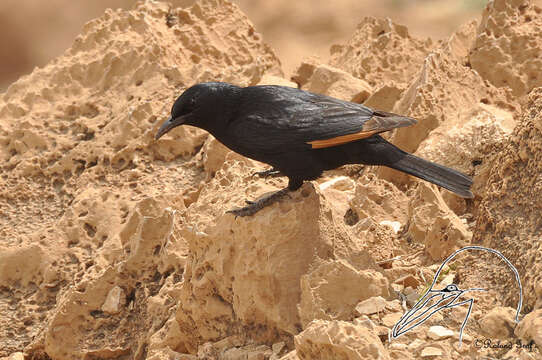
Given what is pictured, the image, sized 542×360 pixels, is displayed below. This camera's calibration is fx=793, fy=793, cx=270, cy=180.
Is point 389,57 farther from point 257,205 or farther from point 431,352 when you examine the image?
point 431,352

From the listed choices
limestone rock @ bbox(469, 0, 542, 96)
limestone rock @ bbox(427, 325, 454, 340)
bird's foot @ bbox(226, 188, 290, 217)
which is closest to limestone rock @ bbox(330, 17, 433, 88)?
limestone rock @ bbox(469, 0, 542, 96)

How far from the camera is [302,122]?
4.07 meters

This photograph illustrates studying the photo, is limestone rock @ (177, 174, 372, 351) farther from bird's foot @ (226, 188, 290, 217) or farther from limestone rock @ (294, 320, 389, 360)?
limestone rock @ (294, 320, 389, 360)

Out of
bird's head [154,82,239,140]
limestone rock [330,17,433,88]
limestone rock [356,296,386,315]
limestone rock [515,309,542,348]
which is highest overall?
limestone rock [330,17,433,88]

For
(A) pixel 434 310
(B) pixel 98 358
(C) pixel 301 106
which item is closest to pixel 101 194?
(B) pixel 98 358

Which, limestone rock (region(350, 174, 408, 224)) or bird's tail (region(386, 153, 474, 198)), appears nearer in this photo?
bird's tail (region(386, 153, 474, 198))

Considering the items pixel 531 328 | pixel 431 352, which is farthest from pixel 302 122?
pixel 531 328

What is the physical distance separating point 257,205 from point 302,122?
1.69 feet

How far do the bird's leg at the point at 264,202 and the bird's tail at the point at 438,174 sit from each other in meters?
0.56

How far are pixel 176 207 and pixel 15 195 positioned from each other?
1.45 metres

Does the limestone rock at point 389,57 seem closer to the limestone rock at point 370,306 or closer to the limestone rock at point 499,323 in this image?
the limestone rock at point 370,306

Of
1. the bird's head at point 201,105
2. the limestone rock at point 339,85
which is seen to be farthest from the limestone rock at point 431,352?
the limestone rock at point 339,85

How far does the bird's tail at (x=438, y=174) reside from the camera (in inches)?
163

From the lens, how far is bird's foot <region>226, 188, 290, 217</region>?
3.85m
